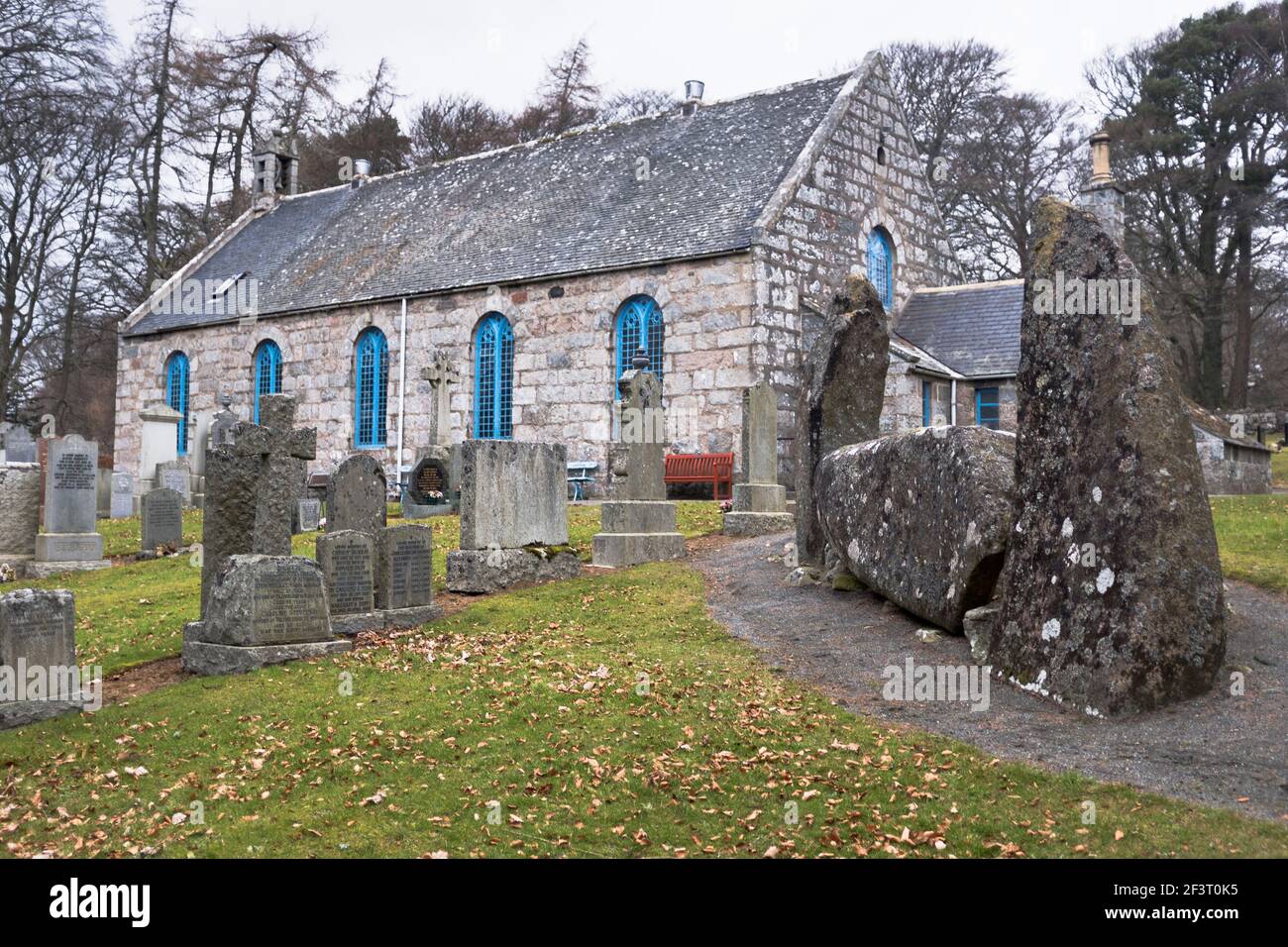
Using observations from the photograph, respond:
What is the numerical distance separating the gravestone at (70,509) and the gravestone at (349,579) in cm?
728

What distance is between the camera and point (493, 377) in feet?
83.2

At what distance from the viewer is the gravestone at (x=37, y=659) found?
302 inches

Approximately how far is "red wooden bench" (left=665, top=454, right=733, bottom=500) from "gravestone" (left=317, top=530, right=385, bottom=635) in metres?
11.2

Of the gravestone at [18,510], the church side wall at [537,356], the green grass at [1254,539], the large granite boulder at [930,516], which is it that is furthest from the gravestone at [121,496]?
the green grass at [1254,539]

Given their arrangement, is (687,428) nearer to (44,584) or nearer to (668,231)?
(668,231)

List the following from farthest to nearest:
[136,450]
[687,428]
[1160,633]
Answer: [136,450]
[687,428]
[1160,633]

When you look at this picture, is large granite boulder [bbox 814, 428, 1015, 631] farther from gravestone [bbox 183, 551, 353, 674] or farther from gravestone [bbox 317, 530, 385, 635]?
gravestone [bbox 183, 551, 353, 674]

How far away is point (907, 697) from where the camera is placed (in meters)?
7.35

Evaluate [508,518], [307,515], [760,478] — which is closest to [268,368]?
[307,515]

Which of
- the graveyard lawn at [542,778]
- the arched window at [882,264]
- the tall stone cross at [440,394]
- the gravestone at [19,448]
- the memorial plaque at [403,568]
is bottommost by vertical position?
the graveyard lawn at [542,778]

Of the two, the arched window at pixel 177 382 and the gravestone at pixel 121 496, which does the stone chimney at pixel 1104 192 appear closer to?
the gravestone at pixel 121 496

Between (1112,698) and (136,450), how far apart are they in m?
31.1

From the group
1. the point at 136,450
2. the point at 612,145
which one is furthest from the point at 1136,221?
the point at 136,450

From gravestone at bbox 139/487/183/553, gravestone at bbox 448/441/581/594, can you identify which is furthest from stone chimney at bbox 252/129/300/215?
gravestone at bbox 448/441/581/594
